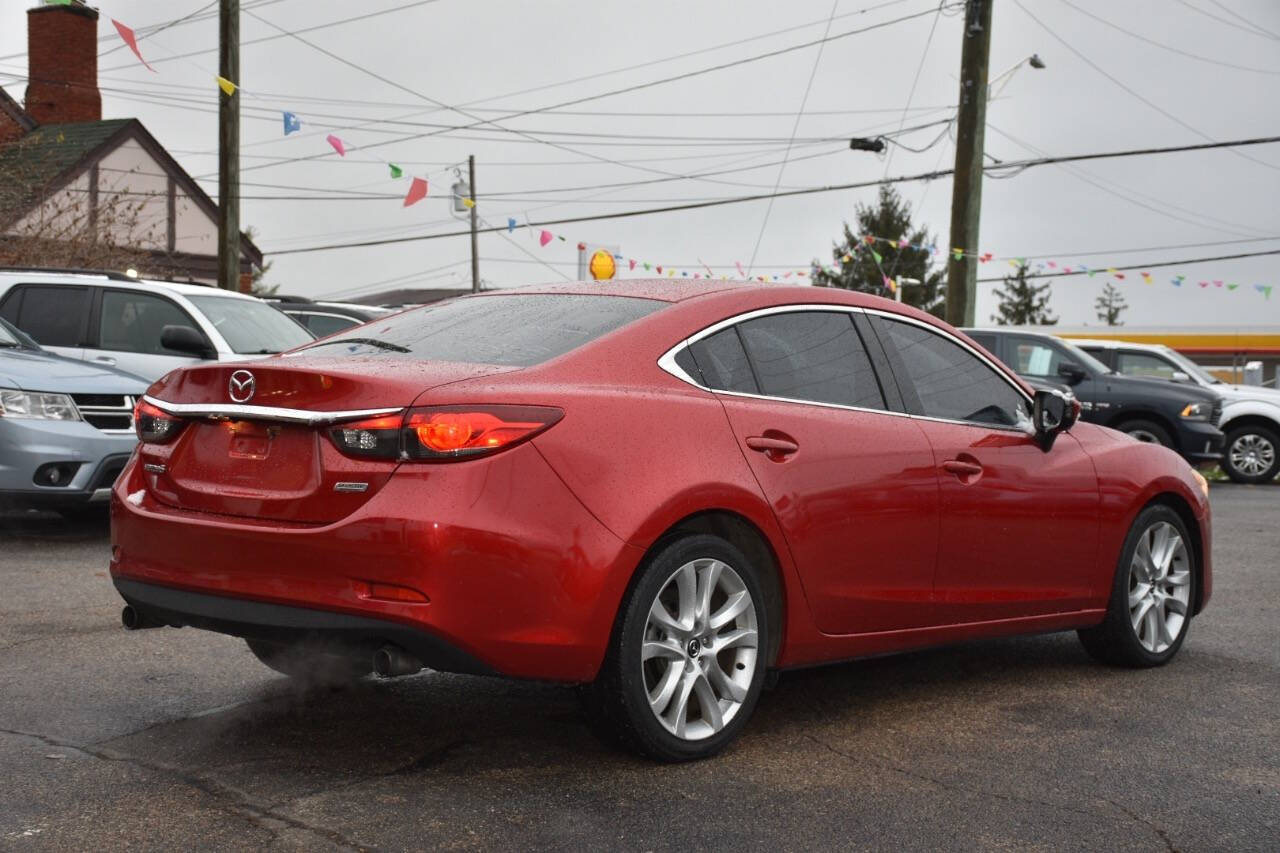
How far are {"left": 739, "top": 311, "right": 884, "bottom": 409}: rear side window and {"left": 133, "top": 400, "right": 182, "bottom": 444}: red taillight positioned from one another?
1.81m

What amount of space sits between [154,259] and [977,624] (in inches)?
1433

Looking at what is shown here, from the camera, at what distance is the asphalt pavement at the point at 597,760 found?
4020 mm

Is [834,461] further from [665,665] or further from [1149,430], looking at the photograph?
[1149,430]

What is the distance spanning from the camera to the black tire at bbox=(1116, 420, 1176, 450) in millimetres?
18328

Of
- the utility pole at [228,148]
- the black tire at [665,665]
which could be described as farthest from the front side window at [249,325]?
the utility pole at [228,148]

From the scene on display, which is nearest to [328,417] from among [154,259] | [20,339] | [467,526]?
[467,526]

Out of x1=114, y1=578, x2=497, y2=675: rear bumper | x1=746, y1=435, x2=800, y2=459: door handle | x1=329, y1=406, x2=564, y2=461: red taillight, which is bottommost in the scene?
x1=114, y1=578, x2=497, y2=675: rear bumper

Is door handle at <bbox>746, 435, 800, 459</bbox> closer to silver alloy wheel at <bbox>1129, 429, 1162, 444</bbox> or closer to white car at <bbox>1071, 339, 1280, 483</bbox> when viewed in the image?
silver alloy wheel at <bbox>1129, 429, 1162, 444</bbox>

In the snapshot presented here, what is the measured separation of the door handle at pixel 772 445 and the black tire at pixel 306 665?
54.3 inches

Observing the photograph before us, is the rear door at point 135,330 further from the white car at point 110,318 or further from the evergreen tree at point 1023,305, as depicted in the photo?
the evergreen tree at point 1023,305

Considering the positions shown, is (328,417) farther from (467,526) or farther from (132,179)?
(132,179)

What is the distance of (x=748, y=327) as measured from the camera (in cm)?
513

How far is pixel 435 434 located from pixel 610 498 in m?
0.52

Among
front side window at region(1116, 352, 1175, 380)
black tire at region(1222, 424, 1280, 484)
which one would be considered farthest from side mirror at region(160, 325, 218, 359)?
black tire at region(1222, 424, 1280, 484)
